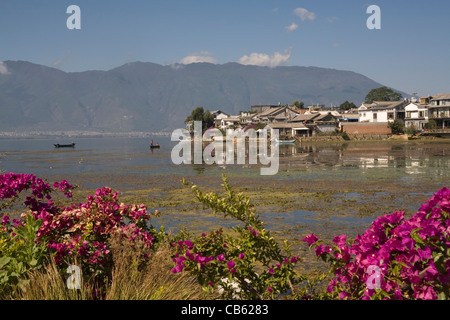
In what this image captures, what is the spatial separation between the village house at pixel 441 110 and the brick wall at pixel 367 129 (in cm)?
1009

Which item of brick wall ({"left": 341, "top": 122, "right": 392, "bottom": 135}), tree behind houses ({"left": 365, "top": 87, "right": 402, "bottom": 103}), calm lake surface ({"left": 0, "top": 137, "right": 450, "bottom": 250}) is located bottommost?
calm lake surface ({"left": 0, "top": 137, "right": 450, "bottom": 250})

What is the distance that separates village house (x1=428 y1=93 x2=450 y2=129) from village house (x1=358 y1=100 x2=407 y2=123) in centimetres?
1004

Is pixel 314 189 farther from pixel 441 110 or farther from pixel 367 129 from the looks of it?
pixel 367 129

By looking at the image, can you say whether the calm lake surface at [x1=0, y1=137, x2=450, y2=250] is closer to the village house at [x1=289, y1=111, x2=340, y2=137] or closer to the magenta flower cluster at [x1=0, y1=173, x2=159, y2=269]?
the magenta flower cluster at [x1=0, y1=173, x2=159, y2=269]

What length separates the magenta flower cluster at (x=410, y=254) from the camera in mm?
4875

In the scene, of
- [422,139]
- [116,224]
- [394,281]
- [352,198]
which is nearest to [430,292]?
[394,281]

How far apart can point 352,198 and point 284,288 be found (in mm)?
20468

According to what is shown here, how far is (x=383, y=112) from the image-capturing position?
11162cm

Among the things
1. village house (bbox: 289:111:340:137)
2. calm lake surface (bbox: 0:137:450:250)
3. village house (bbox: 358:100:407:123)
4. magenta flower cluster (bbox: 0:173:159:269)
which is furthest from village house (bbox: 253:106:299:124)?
magenta flower cluster (bbox: 0:173:159:269)

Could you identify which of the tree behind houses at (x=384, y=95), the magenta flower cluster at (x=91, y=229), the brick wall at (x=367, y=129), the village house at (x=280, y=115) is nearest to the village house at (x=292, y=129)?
the brick wall at (x=367, y=129)

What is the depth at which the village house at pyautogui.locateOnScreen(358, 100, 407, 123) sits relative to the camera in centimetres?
10881

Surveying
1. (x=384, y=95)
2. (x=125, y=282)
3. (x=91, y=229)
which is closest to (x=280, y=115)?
(x=384, y=95)

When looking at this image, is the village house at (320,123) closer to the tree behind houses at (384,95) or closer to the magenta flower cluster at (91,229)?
the tree behind houses at (384,95)

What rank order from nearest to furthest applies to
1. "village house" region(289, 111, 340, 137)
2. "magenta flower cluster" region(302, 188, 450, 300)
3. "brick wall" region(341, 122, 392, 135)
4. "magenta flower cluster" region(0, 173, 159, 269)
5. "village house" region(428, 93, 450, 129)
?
"magenta flower cluster" region(302, 188, 450, 300) < "magenta flower cluster" region(0, 173, 159, 269) < "village house" region(428, 93, 450, 129) < "brick wall" region(341, 122, 392, 135) < "village house" region(289, 111, 340, 137)
